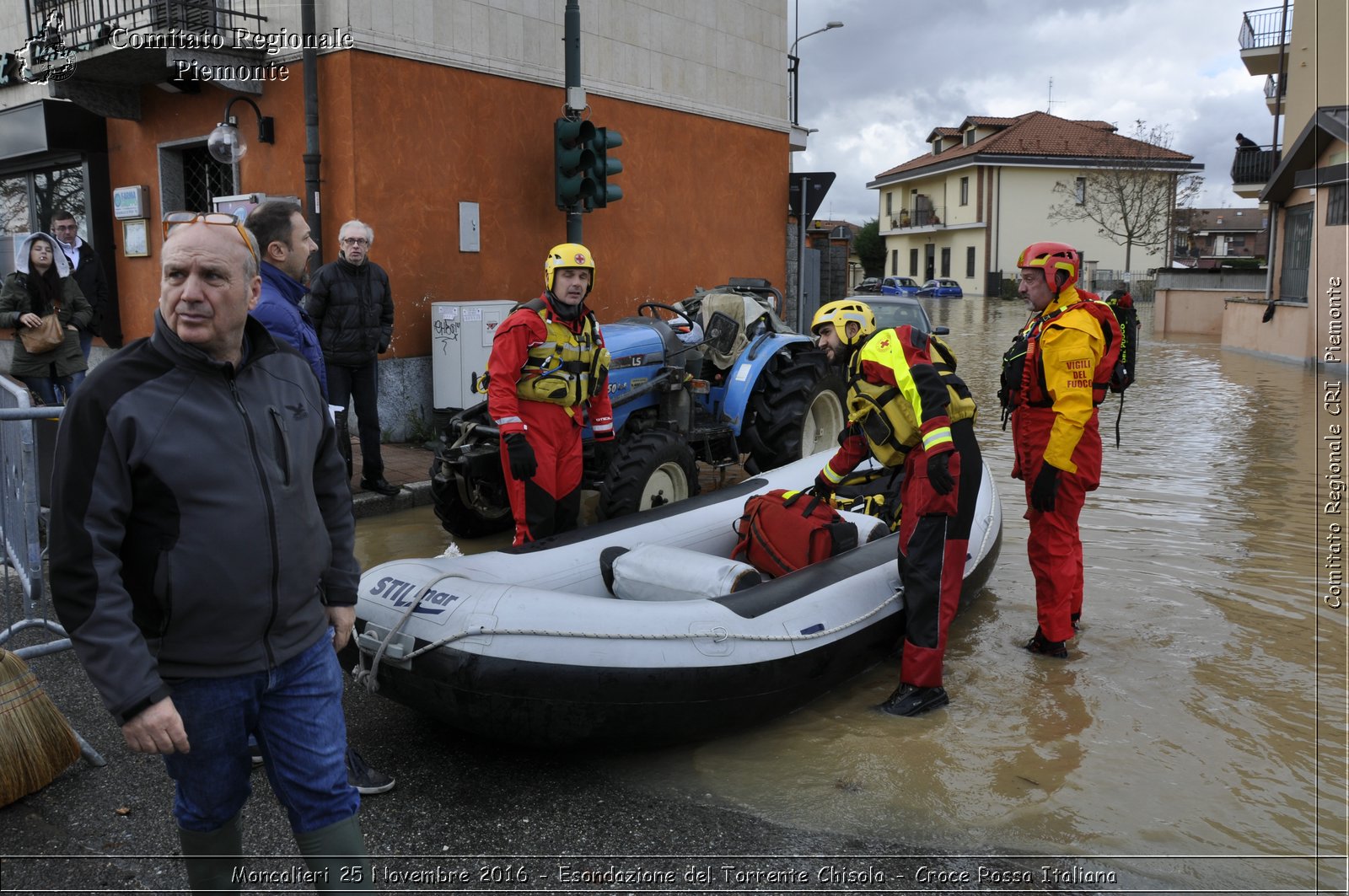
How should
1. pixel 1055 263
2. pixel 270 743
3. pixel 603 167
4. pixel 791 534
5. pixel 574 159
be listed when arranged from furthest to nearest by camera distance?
1. pixel 603 167
2. pixel 574 159
3. pixel 791 534
4. pixel 1055 263
5. pixel 270 743

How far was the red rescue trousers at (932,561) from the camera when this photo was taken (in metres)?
4.56

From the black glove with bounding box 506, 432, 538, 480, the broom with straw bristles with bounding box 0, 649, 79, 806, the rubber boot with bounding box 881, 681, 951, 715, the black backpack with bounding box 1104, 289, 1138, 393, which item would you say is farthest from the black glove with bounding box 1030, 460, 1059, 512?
the broom with straw bristles with bounding box 0, 649, 79, 806

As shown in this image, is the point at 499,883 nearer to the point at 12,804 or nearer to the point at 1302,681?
the point at 12,804

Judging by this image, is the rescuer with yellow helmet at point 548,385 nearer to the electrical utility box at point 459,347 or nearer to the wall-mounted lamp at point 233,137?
the electrical utility box at point 459,347

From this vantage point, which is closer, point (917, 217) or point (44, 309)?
point (44, 309)

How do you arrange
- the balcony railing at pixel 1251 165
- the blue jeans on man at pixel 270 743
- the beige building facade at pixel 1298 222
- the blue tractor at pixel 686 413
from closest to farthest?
the blue jeans on man at pixel 270 743
the blue tractor at pixel 686 413
the beige building facade at pixel 1298 222
the balcony railing at pixel 1251 165

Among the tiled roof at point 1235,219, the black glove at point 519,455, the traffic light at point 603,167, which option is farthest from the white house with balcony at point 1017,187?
the black glove at point 519,455

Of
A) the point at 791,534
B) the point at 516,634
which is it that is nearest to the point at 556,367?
the point at 791,534

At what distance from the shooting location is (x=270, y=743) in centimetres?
250

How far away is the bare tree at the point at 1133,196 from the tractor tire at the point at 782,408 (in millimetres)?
40043

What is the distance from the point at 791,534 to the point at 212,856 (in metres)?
3.21

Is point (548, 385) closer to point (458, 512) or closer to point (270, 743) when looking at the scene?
point (458, 512)

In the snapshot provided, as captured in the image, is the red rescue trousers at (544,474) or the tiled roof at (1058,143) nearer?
the red rescue trousers at (544,474)

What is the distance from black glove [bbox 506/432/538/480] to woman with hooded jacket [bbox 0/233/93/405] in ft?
15.3
